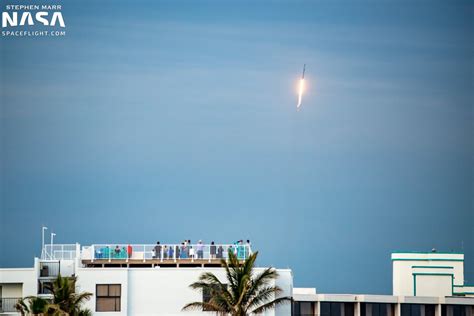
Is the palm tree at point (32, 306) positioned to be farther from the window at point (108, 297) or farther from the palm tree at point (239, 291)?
the palm tree at point (239, 291)

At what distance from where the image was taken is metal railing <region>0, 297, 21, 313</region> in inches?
3858

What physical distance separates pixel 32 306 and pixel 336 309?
33854mm

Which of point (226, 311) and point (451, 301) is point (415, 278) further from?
point (226, 311)

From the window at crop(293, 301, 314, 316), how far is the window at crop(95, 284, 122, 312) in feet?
63.5

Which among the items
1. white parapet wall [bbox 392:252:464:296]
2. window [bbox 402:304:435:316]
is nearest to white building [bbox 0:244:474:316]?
window [bbox 402:304:435:316]

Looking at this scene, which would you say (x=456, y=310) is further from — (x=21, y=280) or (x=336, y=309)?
(x=21, y=280)

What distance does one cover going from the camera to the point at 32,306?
87250 millimetres

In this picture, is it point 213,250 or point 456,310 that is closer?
point 213,250

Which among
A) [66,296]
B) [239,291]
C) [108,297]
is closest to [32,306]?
[66,296]

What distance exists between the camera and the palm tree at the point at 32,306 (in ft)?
284

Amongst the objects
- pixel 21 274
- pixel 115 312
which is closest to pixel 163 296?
pixel 115 312

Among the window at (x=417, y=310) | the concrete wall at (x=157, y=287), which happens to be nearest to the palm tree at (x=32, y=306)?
the concrete wall at (x=157, y=287)

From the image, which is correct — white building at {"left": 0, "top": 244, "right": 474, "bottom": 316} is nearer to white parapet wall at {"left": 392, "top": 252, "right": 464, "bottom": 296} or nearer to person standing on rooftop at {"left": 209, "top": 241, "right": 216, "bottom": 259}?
person standing on rooftop at {"left": 209, "top": 241, "right": 216, "bottom": 259}

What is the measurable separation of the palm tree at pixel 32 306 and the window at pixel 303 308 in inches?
1003
